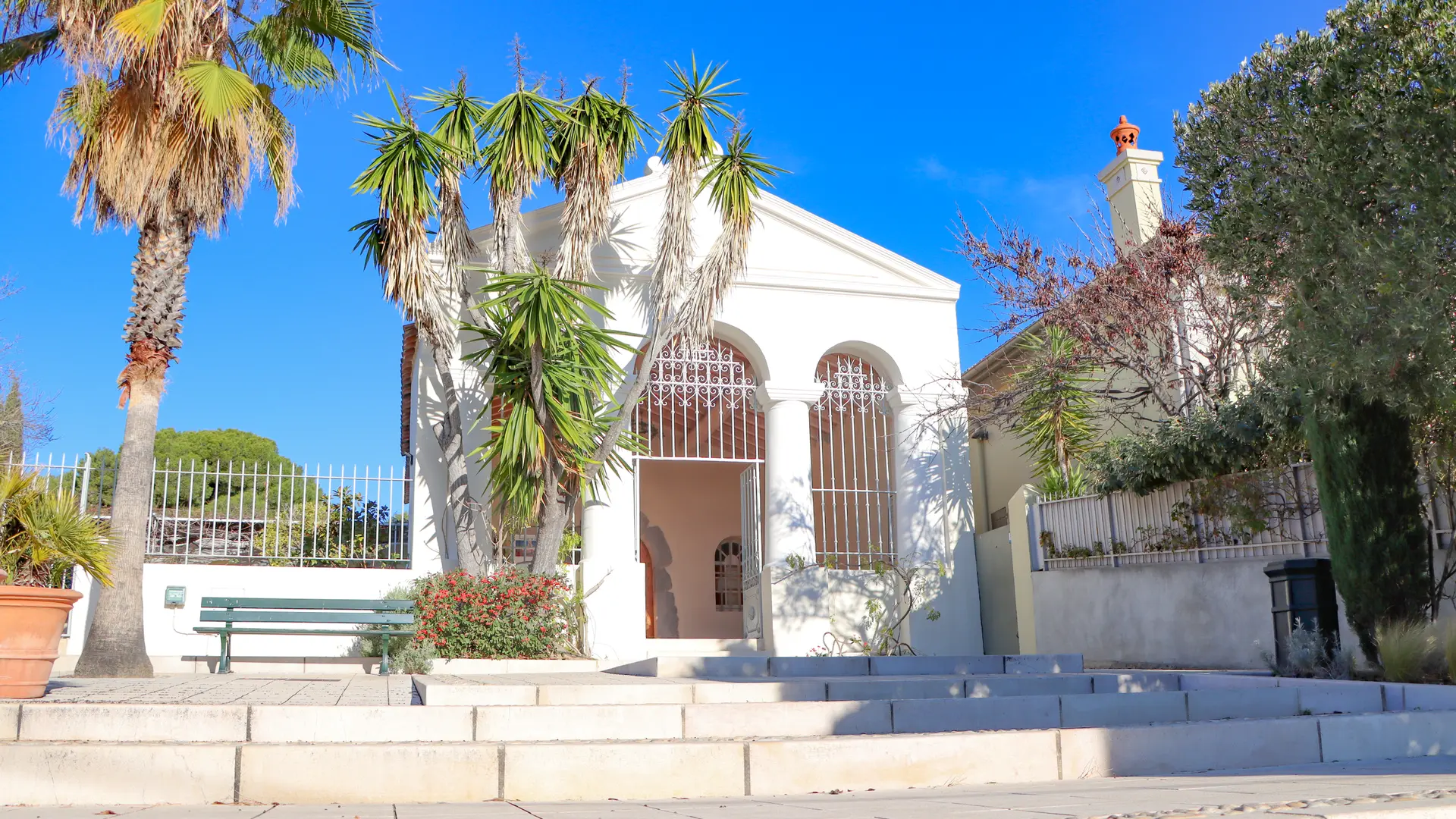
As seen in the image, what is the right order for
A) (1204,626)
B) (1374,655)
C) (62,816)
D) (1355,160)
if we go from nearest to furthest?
(62,816), (1355,160), (1374,655), (1204,626)

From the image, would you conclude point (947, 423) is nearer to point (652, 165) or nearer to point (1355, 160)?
point (652, 165)

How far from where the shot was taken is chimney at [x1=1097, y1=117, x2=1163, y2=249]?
1549cm

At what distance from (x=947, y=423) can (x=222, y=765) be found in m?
10.3

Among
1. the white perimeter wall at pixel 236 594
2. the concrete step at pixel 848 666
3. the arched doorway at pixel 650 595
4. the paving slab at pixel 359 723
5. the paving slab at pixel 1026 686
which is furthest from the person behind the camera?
the arched doorway at pixel 650 595

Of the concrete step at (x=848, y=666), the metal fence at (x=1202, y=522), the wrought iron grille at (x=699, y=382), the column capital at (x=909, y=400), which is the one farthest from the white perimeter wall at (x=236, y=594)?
the metal fence at (x=1202, y=522)

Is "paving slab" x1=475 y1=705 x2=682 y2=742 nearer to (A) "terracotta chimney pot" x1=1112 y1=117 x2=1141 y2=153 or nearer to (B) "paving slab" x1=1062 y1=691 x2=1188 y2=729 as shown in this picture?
(B) "paving slab" x1=1062 y1=691 x2=1188 y2=729

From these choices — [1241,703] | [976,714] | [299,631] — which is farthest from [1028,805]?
[299,631]

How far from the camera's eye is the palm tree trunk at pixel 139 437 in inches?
352

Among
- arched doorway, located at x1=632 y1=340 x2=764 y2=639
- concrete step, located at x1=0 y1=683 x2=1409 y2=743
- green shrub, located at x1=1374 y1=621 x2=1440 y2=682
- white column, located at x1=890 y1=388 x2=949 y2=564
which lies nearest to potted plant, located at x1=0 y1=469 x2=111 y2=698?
concrete step, located at x1=0 y1=683 x2=1409 y2=743

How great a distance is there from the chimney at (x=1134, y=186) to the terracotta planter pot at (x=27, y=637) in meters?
13.6

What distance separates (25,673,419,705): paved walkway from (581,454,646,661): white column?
8.50 feet

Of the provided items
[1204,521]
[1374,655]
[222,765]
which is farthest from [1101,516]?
[222,765]

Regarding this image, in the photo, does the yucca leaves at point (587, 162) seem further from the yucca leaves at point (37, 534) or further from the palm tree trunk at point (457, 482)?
the yucca leaves at point (37, 534)

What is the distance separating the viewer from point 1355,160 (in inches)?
266
